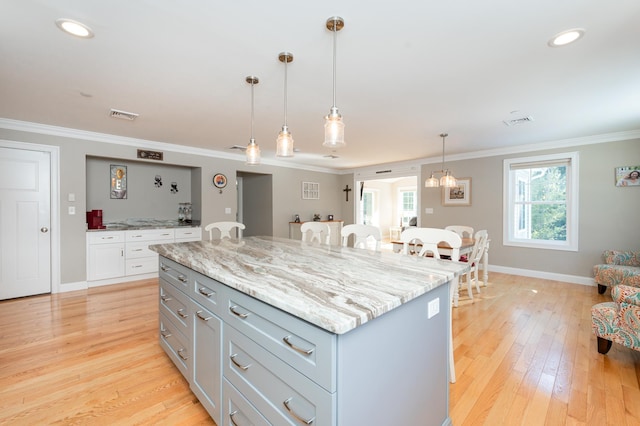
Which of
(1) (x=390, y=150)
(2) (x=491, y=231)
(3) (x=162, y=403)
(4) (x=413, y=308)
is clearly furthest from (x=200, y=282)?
(2) (x=491, y=231)

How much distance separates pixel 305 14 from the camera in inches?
65.3

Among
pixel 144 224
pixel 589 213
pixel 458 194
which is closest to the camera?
pixel 589 213

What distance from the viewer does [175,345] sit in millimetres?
2012

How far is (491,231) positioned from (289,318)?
552 cm

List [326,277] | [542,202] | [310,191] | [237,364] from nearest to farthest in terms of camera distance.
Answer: [237,364]
[326,277]
[542,202]
[310,191]

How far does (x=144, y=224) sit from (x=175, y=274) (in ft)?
12.6

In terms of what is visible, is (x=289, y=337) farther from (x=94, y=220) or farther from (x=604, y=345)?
(x=94, y=220)

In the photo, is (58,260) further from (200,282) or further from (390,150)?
(390,150)

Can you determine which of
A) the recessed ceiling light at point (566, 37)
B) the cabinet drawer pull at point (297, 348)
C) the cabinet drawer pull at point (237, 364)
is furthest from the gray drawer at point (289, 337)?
the recessed ceiling light at point (566, 37)

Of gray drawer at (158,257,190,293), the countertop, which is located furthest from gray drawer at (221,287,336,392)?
the countertop

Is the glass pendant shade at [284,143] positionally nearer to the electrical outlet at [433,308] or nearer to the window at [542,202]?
the electrical outlet at [433,308]

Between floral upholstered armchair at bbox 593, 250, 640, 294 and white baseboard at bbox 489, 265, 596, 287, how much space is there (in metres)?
0.43

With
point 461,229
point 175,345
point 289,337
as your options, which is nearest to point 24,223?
point 175,345

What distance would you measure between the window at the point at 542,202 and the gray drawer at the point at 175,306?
5.48 metres
